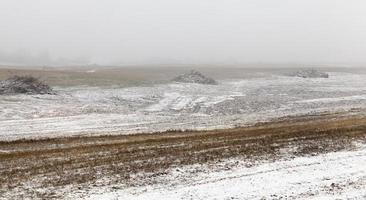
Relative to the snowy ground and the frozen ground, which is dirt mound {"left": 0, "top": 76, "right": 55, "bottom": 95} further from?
the snowy ground

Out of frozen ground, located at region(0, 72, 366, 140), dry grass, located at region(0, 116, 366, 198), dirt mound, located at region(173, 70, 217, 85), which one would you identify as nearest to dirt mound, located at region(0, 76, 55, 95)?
frozen ground, located at region(0, 72, 366, 140)

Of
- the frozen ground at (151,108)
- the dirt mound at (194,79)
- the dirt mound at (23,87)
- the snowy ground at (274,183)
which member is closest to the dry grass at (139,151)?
the snowy ground at (274,183)

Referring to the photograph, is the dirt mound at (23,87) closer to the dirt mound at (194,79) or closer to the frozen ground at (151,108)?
the frozen ground at (151,108)

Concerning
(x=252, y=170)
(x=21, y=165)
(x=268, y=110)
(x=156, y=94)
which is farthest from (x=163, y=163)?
(x=156, y=94)

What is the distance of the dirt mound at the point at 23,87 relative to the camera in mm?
46594

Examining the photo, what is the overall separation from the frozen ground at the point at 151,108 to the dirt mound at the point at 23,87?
191cm

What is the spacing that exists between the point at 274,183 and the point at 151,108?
2538 centimetres

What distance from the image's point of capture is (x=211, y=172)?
61.6 feet

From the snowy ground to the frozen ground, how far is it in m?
11.9

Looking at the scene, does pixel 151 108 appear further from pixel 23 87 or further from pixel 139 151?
pixel 139 151

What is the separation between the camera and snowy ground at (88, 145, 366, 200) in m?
16.2

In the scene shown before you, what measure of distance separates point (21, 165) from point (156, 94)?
3202 centimetres

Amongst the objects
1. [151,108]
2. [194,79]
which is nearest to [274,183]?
[151,108]

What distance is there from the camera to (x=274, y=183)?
17.4 metres
